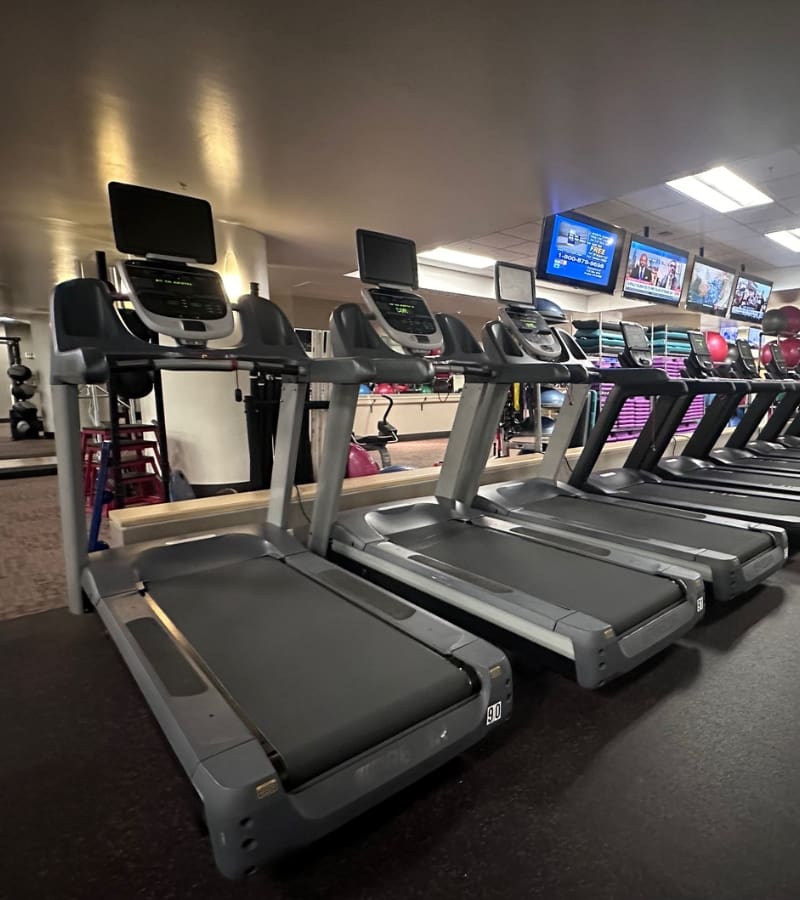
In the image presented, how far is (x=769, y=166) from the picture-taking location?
14.6ft

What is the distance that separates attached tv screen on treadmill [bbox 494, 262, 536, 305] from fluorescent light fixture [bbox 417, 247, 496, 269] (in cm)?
417

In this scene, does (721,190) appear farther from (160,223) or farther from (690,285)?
(160,223)

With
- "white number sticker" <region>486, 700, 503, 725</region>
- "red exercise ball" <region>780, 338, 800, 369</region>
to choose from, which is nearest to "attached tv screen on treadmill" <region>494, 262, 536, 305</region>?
"white number sticker" <region>486, 700, 503, 725</region>

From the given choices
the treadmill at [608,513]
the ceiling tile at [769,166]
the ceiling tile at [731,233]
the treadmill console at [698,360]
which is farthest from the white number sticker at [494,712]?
the ceiling tile at [731,233]

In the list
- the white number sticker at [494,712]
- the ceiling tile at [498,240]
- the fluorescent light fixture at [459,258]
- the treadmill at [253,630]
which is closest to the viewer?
the treadmill at [253,630]

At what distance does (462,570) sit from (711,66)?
2.63 m

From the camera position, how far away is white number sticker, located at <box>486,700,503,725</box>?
1.42 meters

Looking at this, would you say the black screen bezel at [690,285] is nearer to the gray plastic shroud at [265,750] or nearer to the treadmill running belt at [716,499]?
the treadmill running belt at [716,499]

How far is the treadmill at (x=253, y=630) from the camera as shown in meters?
1.14

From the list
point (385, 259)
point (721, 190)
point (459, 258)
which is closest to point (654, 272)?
point (721, 190)

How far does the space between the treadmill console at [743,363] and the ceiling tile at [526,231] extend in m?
2.44

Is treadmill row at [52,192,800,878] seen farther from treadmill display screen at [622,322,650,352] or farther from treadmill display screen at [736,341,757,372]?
treadmill display screen at [736,341,757,372]

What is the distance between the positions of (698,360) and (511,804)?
4420 millimetres

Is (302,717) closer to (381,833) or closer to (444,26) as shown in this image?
(381,833)
